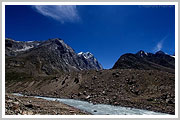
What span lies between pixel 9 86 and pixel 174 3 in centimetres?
7503

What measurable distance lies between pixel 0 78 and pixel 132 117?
426 inches

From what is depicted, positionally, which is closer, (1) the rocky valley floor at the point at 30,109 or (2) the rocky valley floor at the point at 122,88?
(1) the rocky valley floor at the point at 30,109

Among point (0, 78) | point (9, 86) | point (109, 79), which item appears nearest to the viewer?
point (0, 78)

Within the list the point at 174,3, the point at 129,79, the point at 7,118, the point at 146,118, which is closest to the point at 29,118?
the point at 7,118

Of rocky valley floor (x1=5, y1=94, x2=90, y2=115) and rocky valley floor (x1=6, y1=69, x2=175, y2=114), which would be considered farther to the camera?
rocky valley floor (x1=6, y1=69, x2=175, y2=114)

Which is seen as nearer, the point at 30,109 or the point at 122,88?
the point at 30,109

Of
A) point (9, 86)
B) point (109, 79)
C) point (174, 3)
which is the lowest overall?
point (9, 86)

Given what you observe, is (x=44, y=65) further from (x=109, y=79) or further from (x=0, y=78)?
(x=0, y=78)

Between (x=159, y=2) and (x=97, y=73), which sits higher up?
(x=159, y=2)

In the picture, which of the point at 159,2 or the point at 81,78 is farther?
the point at 81,78

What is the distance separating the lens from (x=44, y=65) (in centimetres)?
19700

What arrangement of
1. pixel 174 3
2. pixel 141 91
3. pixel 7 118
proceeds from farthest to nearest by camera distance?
1. pixel 141 91
2. pixel 174 3
3. pixel 7 118

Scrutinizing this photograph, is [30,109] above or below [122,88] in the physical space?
above

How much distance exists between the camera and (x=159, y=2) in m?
12.9
